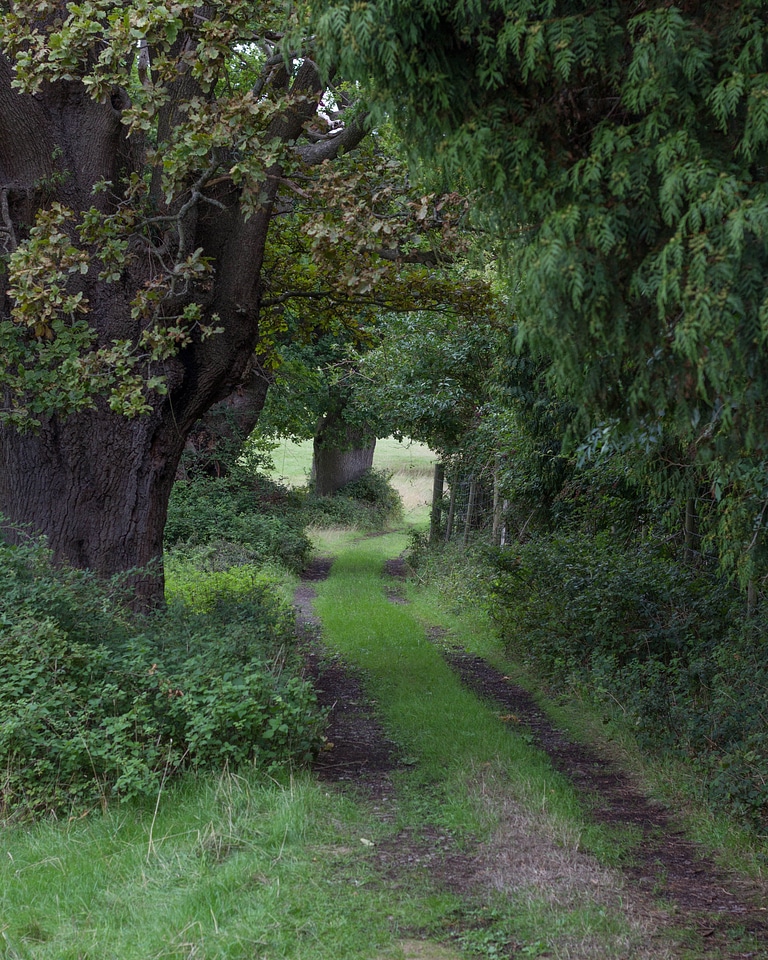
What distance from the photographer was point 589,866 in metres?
5.26

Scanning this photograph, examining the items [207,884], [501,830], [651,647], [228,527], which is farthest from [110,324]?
[228,527]

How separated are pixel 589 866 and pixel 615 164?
3831mm

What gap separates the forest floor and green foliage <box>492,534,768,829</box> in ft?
1.76

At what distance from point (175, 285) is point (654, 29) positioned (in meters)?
5.83

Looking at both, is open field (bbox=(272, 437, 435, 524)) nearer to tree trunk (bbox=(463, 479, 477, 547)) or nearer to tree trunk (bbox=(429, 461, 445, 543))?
tree trunk (bbox=(429, 461, 445, 543))

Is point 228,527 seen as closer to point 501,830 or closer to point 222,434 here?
point 222,434

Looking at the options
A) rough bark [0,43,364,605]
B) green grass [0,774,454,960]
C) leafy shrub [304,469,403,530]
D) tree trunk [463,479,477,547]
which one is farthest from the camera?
leafy shrub [304,469,403,530]

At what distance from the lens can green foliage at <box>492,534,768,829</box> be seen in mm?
6750

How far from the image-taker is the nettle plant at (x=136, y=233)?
7.42m

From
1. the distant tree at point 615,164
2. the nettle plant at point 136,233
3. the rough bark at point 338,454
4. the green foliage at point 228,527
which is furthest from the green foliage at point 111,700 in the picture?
the rough bark at point 338,454

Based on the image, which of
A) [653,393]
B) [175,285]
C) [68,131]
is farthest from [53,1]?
[653,393]

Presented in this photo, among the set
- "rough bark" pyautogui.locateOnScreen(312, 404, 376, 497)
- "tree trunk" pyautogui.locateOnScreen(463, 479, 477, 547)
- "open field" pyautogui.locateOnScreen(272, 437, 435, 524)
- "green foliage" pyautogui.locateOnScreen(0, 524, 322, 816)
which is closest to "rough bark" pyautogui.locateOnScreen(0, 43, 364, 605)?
"green foliage" pyautogui.locateOnScreen(0, 524, 322, 816)

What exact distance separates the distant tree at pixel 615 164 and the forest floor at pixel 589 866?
94.2 inches

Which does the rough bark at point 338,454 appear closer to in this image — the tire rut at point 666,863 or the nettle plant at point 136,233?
the nettle plant at point 136,233
